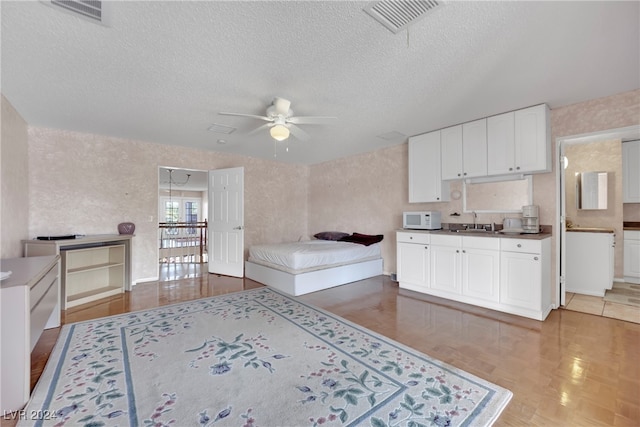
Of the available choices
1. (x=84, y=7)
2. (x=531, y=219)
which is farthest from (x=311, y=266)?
(x=84, y=7)

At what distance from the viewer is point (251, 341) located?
2449mm

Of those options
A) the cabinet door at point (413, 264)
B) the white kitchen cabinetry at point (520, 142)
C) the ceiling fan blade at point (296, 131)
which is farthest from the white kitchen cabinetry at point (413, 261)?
the ceiling fan blade at point (296, 131)

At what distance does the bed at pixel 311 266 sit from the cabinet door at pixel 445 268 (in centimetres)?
131

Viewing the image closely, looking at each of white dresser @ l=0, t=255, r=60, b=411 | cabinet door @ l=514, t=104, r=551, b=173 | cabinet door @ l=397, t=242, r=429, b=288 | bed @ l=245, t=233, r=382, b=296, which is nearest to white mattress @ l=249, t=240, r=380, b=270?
bed @ l=245, t=233, r=382, b=296

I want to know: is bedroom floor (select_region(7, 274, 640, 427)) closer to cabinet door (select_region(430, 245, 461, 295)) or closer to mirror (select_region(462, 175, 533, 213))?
cabinet door (select_region(430, 245, 461, 295))

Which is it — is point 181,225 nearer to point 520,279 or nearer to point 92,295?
point 92,295

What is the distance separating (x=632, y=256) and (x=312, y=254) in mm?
5163

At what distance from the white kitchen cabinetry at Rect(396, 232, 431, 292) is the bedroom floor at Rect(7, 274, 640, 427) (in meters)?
0.20

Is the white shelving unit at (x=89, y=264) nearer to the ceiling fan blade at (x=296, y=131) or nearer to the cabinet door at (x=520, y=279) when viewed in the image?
the ceiling fan blade at (x=296, y=131)

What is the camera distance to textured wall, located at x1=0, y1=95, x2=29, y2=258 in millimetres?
2834

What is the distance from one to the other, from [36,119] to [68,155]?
24.9 inches

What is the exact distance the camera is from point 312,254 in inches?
162

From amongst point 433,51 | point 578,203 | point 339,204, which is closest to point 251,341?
point 433,51

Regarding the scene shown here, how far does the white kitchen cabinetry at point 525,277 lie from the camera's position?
2.91 m
